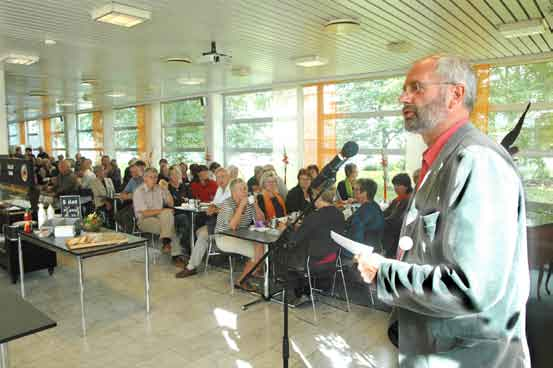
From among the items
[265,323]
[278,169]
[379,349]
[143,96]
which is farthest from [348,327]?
[143,96]

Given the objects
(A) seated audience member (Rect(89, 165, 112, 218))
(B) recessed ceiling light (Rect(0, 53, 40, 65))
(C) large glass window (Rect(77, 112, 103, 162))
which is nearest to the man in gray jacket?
(B) recessed ceiling light (Rect(0, 53, 40, 65))

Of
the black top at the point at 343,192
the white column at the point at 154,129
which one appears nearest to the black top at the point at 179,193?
the black top at the point at 343,192

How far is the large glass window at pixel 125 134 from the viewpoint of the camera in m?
13.1

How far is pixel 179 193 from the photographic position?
6.72 metres

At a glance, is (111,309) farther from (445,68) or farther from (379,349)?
(445,68)

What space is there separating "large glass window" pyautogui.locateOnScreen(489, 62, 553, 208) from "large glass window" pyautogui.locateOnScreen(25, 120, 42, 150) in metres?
18.5

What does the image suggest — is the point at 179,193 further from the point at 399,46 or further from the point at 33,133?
the point at 33,133

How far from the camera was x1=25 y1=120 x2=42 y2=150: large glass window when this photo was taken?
18.5 metres

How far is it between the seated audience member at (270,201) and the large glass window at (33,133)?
55.6 feet

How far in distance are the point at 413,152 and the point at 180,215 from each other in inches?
164

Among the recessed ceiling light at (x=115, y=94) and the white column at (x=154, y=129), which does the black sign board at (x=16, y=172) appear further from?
the white column at (x=154, y=129)

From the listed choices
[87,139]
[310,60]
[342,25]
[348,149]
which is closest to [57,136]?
[87,139]

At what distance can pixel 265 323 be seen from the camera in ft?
11.7

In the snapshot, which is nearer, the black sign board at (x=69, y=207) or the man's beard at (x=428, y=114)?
the man's beard at (x=428, y=114)
